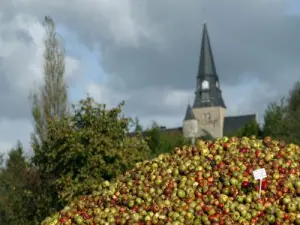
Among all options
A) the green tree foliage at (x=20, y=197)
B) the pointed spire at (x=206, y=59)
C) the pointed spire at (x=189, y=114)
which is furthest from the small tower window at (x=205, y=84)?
the green tree foliage at (x=20, y=197)

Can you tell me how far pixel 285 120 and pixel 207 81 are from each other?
6753cm

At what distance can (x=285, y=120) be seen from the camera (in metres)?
42.2

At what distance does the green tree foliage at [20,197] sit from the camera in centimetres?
1988

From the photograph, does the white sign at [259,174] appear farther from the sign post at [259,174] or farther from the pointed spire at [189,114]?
the pointed spire at [189,114]

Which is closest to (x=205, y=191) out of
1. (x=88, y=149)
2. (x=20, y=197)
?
(x=88, y=149)

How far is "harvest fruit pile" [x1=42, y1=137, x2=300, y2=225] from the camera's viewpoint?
26.0 ft

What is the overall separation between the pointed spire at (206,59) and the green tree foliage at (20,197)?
68.7 m

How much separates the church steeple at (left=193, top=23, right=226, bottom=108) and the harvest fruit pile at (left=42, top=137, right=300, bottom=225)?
92428mm

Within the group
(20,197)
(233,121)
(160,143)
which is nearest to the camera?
(20,197)

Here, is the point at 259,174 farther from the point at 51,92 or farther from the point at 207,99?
the point at 207,99

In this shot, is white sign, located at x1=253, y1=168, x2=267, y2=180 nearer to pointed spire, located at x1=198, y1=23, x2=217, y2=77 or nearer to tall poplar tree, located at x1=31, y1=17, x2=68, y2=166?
tall poplar tree, located at x1=31, y1=17, x2=68, y2=166

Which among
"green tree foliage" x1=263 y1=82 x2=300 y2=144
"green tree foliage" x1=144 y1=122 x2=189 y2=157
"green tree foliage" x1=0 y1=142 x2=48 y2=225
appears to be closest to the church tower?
"green tree foliage" x1=263 y1=82 x2=300 y2=144

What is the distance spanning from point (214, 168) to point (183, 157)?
0.76 meters

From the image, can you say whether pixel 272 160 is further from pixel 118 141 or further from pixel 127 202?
pixel 118 141
